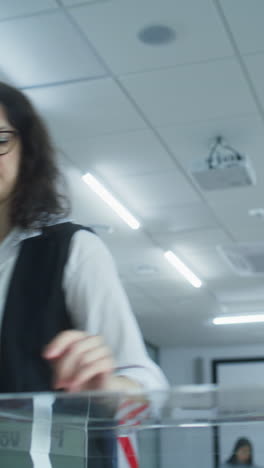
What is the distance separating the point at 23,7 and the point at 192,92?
106 centimetres

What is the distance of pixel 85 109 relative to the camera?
13.4 ft

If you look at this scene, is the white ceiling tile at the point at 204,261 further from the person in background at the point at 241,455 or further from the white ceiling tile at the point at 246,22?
the person in background at the point at 241,455

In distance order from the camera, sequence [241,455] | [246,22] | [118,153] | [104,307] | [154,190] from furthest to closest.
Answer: [154,190] < [118,153] < [246,22] < [104,307] < [241,455]

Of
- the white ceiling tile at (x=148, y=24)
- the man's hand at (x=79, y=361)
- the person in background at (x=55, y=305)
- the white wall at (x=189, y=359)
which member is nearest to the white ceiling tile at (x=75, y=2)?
the white ceiling tile at (x=148, y=24)

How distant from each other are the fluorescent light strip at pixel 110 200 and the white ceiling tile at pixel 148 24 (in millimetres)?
1447

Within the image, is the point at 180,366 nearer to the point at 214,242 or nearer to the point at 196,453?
the point at 214,242

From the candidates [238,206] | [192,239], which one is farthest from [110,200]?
[192,239]

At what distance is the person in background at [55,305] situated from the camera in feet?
2.42

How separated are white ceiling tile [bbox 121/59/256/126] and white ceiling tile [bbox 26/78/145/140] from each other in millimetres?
106

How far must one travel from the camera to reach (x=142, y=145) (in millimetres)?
4578

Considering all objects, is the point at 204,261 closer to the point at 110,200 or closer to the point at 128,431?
the point at 110,200

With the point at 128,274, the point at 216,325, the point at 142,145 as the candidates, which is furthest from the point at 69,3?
the point at 216,325

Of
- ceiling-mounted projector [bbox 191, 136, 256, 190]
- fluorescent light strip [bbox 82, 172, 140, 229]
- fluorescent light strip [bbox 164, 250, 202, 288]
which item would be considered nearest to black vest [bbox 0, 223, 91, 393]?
ceiling-mounted projector [bbox 191, 136, 256, 190]

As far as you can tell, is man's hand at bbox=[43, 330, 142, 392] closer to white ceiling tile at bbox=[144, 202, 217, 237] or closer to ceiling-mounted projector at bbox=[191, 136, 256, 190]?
ceiling-mounted projector at bbox=[191, 136, 256, 190]
